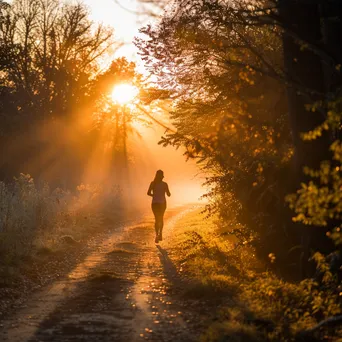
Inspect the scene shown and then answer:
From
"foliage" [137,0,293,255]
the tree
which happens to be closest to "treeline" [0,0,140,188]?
the tree

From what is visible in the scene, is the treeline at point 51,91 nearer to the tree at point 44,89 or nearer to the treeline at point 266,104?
the tree at point 44,89

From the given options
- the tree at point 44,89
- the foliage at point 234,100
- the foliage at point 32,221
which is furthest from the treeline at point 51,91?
the foliage at point 234,100

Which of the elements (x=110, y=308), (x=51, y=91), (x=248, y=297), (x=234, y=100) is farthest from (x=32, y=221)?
(x=51, y=91)

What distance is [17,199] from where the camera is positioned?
1809 cm

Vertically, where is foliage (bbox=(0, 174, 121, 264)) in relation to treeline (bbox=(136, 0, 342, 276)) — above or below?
below

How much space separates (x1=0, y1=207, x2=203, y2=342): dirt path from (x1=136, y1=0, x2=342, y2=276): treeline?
2.17m

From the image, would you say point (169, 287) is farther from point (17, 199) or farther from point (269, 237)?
point (17, 199)

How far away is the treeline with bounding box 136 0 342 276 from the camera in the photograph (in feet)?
27.6

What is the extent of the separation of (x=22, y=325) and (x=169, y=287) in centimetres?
336

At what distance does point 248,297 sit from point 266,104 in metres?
4.73

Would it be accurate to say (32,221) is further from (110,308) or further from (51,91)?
(51,91)

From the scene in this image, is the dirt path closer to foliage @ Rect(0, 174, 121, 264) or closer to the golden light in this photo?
foliage @ Rect(0, 174, 121, 264)

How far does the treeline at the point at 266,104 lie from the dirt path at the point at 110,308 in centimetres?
217

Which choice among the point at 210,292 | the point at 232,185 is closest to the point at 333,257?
the point at 210,292
